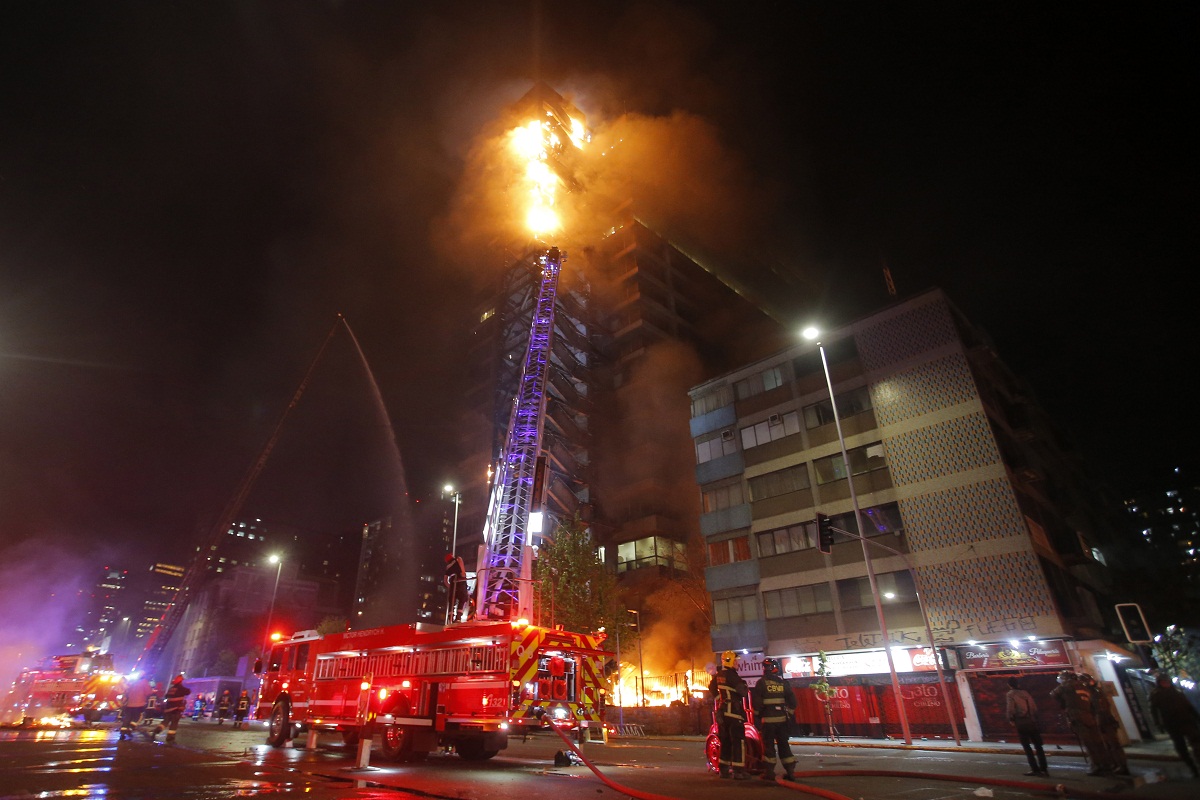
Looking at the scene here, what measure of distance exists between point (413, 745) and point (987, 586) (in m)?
21.8

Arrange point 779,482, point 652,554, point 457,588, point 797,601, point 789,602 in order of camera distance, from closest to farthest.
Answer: point 457,588 < point 797,601 < point 789,602 < point 779,482 < point 652,554

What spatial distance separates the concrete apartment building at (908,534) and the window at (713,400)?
34.9 inches

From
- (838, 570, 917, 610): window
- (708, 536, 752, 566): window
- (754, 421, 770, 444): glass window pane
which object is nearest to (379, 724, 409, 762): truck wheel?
(838, 570, 917, 610): window

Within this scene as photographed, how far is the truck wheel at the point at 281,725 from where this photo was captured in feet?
53.7

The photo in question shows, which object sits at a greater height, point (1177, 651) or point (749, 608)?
point (749, 608)

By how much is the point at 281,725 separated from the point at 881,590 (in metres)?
23.1

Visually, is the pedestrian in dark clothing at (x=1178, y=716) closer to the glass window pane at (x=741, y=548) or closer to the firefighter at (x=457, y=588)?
the firefighter at (x=457, y=588)

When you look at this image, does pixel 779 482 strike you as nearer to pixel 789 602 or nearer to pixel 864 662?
pixel 789 602

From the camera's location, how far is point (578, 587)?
107 ft

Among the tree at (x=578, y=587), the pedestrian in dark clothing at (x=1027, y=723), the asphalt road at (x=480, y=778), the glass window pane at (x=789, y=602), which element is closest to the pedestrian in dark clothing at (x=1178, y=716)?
the asphalt road at (x=480, y=778)

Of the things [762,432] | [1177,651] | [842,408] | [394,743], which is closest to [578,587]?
[762,432]

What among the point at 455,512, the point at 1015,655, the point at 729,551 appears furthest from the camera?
the point at 455,512

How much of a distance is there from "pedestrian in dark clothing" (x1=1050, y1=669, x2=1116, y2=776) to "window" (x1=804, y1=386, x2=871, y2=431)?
2002cm

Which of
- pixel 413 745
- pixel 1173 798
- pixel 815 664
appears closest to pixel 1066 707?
pixel 1173 798
